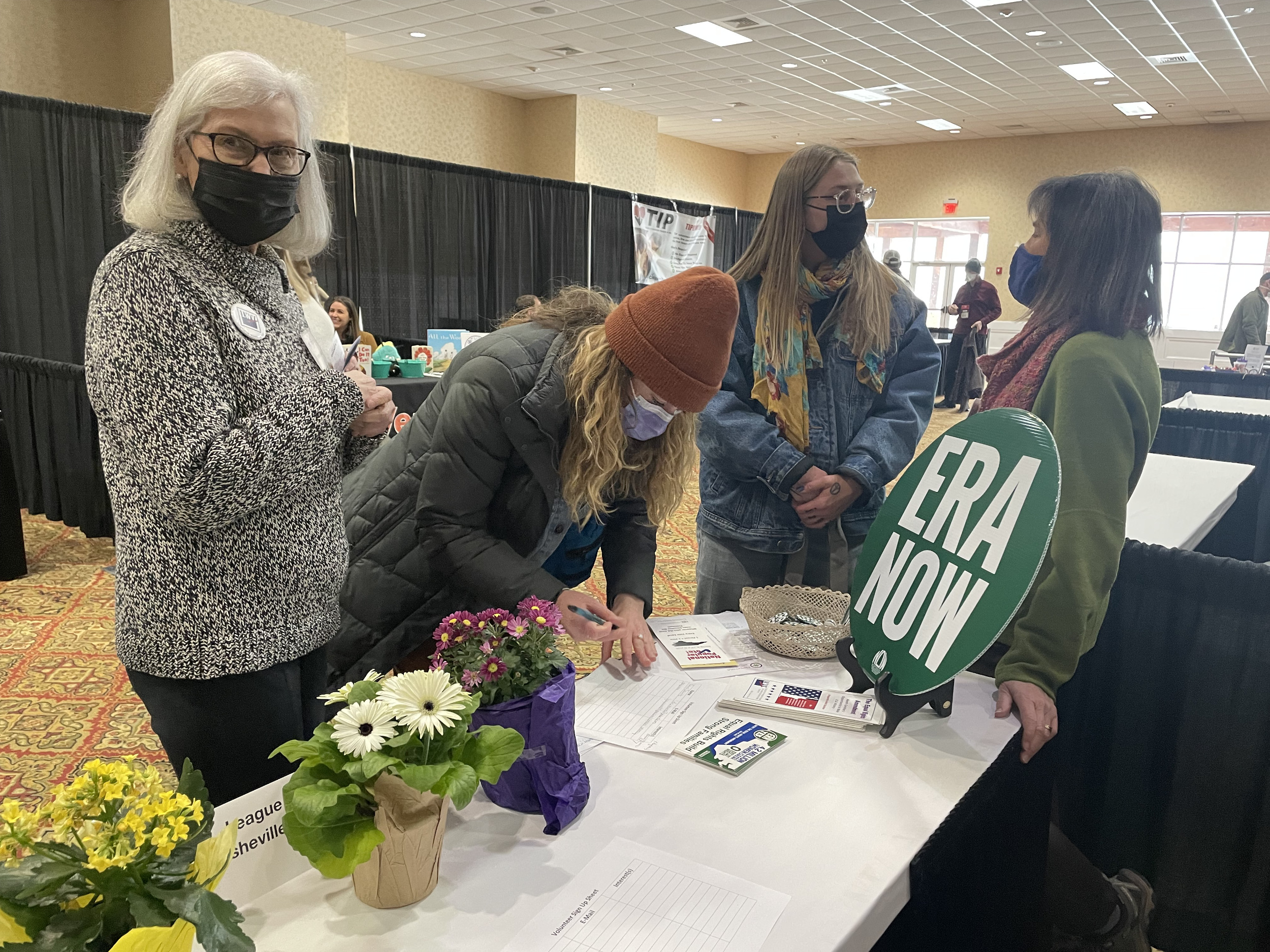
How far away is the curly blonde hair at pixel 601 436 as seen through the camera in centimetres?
128

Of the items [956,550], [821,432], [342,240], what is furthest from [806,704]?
[342,240]

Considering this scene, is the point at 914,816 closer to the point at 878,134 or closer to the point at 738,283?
the point at 738,283

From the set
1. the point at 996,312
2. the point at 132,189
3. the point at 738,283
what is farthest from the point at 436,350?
the point at 996,312

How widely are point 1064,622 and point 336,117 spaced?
867cm

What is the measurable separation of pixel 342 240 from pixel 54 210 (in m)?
2.35

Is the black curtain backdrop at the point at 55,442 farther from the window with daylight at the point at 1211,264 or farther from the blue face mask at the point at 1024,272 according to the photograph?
the window with daylight at the point at 1211,264

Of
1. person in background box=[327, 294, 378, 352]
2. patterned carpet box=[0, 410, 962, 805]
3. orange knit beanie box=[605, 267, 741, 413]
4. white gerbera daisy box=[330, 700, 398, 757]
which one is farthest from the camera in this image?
person in background box=[327, 294, 378, 352]

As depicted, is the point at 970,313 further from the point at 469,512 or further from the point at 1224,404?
the point at 469,512

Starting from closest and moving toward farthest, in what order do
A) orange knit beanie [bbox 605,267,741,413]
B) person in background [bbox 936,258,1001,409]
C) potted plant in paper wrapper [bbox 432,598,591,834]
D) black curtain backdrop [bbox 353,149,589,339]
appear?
potted plant in paper wrapper [bbox 432,598,591,834]
orange knit beanie [bbox 605,267,741,413]
black curtain backdrop [bbox 353,149,589,339]
person in background [bbox 936,258,1001,409]

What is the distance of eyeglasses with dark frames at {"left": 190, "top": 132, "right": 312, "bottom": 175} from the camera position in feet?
3.75

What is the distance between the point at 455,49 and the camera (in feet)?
30.2

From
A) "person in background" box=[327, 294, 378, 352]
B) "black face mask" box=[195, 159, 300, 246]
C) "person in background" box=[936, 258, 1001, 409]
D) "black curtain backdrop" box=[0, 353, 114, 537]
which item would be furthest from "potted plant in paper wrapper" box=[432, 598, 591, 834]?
"person in background" box=[936, 258, 1001, 409]

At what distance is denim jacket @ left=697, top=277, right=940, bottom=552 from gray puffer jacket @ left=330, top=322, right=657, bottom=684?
1.08ft

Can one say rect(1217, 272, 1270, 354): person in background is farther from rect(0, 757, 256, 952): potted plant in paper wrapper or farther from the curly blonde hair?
rect(0, 757, 256, 952): potted plant in paper wrapper
